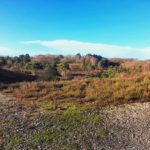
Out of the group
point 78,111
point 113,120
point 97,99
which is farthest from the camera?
point 97,99

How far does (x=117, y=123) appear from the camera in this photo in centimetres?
1306

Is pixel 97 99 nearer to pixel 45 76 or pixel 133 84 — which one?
pixel 133 84

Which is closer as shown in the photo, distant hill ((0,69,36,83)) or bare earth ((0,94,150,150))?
bare earth ((0,94,150,150))

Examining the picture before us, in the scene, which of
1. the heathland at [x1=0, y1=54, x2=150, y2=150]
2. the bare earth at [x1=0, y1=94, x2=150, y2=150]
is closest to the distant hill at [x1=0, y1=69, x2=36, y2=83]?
the heathland at [x1=0, y1=54, x2=150, y2=150]

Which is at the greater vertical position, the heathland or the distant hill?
the heathland

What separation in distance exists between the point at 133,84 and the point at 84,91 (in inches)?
147

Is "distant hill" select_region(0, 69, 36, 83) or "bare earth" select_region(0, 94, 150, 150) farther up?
"bare earth" select_region(0, 94, 150, 150)

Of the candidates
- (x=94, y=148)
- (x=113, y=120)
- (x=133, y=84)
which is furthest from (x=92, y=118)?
(x=133, y=84)

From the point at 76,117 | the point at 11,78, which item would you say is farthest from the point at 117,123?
the point at 11,78

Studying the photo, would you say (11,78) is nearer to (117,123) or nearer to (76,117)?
(76,117)

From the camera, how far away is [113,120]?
13.4 m

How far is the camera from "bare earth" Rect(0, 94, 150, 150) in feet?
36.3

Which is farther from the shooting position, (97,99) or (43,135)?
(97,99)

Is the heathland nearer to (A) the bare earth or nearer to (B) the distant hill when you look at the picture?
(A) the bare earth
